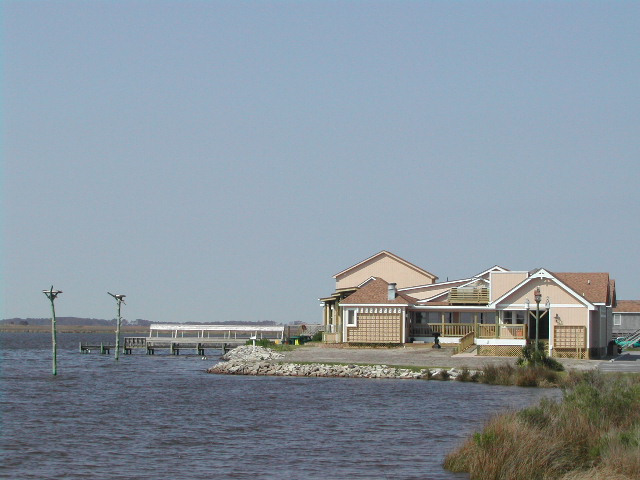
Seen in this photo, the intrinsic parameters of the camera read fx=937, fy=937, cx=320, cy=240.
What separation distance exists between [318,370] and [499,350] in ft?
36.7

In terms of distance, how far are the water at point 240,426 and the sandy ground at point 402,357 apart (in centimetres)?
545

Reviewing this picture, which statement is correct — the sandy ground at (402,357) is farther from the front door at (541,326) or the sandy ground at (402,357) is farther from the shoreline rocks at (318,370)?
the front door at (541,326)

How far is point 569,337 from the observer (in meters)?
55.0

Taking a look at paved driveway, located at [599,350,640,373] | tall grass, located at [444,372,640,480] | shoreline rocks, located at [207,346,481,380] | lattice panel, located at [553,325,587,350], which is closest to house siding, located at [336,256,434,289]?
shoreline rocks, located at [207,346,481,380]

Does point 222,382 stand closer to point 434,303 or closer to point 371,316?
point 371,316

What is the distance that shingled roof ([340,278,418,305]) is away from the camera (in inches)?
2506

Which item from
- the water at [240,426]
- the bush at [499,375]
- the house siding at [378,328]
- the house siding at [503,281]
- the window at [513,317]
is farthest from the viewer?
the house siding at [378,328]

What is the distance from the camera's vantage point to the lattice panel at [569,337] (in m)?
54.8

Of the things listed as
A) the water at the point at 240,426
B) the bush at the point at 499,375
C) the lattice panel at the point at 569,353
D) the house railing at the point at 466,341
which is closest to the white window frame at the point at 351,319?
the house railing at the point at 466,341

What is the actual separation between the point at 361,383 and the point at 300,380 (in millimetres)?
4380

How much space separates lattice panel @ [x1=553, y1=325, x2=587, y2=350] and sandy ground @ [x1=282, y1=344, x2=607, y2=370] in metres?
1.86

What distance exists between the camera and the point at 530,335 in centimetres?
5831

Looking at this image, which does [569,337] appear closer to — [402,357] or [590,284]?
[590,284]

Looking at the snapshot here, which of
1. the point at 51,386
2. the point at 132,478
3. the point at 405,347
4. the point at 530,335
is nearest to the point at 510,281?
the point at 530,335
